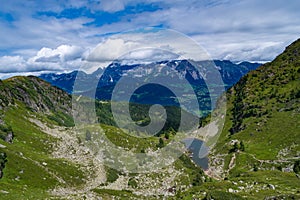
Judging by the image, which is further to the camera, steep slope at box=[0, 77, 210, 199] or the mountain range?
the mountain range

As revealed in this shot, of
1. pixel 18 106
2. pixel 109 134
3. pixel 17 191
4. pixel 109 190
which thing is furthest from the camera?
pixel 18 106

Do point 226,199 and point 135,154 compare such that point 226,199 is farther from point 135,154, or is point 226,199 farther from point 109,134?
point 109,134

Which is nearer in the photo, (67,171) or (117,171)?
(67,171)

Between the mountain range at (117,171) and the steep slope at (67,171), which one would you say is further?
the mountain range at (117,171)

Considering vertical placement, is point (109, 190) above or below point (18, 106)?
below

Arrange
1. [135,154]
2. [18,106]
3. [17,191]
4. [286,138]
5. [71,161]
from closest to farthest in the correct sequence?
[17,191]
[71,161]
[135,154]
[286,138]
[18,106]

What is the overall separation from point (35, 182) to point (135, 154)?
5431 cm

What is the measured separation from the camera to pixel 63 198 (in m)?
76.9

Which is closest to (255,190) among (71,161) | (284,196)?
(284,196)

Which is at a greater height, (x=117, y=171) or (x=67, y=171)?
(x=67, y=171)

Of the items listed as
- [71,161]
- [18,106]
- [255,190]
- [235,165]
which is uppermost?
[18,106]

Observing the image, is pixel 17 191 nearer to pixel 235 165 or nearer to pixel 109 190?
pixel 109 190

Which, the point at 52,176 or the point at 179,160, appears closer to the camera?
the point at 52,176

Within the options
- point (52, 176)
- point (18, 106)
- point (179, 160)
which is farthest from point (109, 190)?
point (18, 106)
